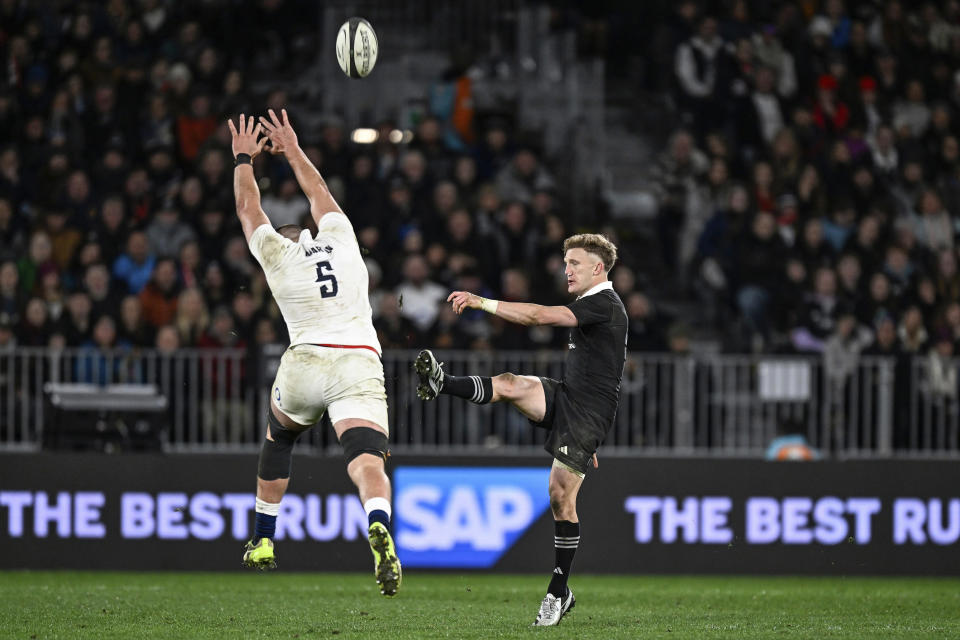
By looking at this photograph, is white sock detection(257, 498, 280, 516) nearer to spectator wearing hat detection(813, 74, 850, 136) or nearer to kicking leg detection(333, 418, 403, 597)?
kicking leg detection(333, 418, 403, 597)

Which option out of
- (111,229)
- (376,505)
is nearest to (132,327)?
(111,229)

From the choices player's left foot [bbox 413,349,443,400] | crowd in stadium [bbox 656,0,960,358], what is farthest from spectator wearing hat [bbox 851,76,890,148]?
player's left foot [bbox 413,349,443,400]

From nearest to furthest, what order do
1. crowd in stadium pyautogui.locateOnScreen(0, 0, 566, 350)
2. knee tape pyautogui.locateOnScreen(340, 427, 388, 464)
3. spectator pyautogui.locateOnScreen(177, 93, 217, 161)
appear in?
knee tape pyautogui.locateOnScreen(340, 427, 388, 464), crowd in stadium pyautogui.locateOnScreen(0, 0, 566, 350), spectator pyautogui.locateOnScreen(177, 93, 217, 161)

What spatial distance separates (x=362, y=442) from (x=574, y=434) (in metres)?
1.61

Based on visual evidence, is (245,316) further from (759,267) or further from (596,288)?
(596,288)

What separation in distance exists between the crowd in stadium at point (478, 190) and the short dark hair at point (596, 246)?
5329mm

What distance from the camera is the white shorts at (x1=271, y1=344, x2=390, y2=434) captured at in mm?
9562

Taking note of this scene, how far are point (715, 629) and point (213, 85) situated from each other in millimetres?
11946

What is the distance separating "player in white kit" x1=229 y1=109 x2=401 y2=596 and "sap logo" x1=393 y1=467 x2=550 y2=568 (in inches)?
190

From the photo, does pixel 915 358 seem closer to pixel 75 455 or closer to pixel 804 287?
pixel 804 287

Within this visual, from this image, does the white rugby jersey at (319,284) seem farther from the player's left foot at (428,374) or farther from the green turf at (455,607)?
the green turf at (455,607)

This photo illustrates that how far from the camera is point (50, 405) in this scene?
14.7 meters

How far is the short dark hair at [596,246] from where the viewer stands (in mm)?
10180

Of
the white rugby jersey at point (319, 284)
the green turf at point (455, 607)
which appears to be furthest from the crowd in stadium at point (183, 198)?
the white rugby jersey at point (319, 284)
